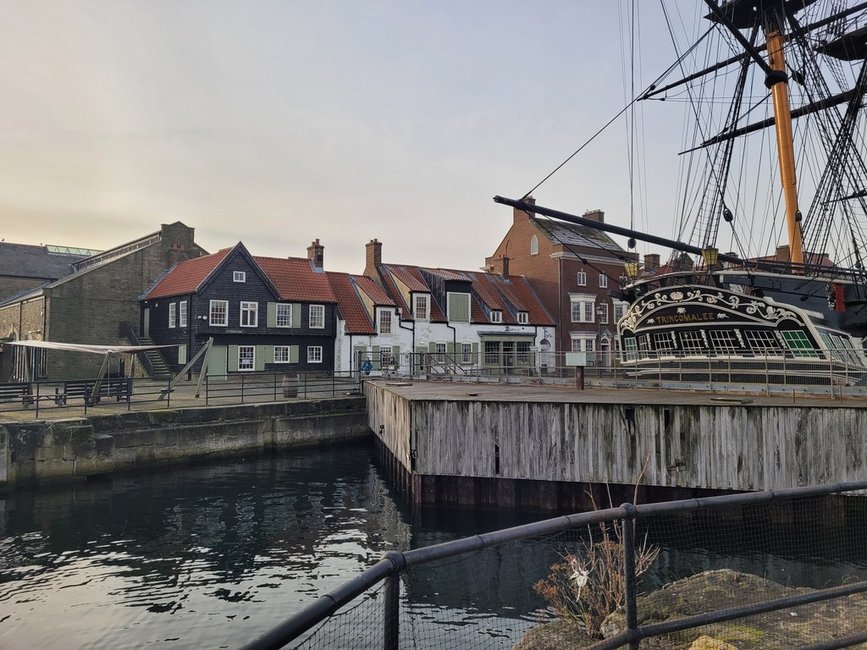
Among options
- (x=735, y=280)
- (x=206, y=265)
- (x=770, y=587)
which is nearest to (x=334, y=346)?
(x=206, y=265)

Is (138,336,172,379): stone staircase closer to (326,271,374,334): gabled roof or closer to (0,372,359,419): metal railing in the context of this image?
(0,372,359,419): metal railing

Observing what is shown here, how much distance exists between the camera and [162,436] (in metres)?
22.5

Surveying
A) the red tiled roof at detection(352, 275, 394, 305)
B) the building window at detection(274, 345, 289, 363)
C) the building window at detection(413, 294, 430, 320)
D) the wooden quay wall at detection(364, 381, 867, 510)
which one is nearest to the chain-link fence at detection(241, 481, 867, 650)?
the wooden quay wall at detection(364, 381, 867, 510)

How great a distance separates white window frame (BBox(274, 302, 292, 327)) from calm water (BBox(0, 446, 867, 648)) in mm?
21064

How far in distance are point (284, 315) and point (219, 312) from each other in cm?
424

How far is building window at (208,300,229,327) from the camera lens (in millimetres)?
36812

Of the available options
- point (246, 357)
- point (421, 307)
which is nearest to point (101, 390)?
point (246, 357)

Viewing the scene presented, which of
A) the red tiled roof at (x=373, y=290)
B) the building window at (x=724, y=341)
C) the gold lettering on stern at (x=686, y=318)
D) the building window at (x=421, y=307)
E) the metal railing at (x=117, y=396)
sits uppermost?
the red tiled roof at (x=373, y=290)

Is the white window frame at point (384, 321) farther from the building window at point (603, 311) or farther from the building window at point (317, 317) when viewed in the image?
the building window at point (603, 311)

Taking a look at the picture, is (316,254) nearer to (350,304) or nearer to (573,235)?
(350,304)

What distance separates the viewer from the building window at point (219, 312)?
121 ft

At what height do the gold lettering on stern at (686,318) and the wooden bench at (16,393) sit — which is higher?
the gold lettering on stern at (686,318)

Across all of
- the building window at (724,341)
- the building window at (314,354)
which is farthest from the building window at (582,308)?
the building window at (724,341)

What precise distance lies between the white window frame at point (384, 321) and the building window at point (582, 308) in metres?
17.4
